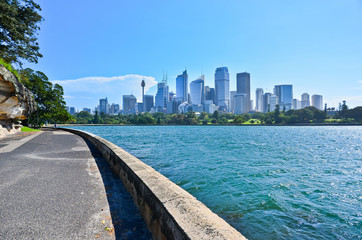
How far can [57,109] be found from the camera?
43812 mm

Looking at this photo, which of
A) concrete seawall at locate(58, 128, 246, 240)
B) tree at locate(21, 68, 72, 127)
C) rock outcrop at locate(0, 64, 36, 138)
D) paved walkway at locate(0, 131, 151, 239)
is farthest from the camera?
tree at locate(21, 68, 72, 127)

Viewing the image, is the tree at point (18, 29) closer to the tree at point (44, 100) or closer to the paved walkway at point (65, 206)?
the paved walkway at point (65, 206)

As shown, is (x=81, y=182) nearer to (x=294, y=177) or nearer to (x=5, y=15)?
(x=294, y=177)

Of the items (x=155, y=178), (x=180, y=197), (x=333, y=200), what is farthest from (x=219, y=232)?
(x=333, y=200)

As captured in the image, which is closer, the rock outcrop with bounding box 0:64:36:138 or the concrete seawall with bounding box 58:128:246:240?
the concrete seawall with bounding box 58:128:246:240

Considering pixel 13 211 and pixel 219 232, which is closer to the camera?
pixel 219 232

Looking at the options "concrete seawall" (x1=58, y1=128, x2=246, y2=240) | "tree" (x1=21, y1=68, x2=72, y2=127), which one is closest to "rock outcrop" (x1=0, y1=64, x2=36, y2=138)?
"concrete seawall" (x1=58, y1=128, x2=246, y2=240)

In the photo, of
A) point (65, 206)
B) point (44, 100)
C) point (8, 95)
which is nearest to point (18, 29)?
point (8, 95)

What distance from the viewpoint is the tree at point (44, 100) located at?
4106 cm

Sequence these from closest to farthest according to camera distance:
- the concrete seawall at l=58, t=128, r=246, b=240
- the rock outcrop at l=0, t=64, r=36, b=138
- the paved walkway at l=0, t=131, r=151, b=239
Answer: the concrete seawall at l=58, t=128, r=246, b=240, the paved walkway at l=0, t=131, r=151, b=239, the rock outcrop at l=0, t=64, r=36, b=138

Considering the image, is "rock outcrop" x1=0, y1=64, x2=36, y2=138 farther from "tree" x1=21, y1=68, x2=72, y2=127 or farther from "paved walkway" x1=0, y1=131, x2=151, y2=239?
"tree" x1=21, y1=68, x2=72, y2=127

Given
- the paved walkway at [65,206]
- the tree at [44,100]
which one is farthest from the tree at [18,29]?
the tree at [44,100]

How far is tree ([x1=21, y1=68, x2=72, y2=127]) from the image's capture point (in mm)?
41062

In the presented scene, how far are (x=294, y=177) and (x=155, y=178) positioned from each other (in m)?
10.3
